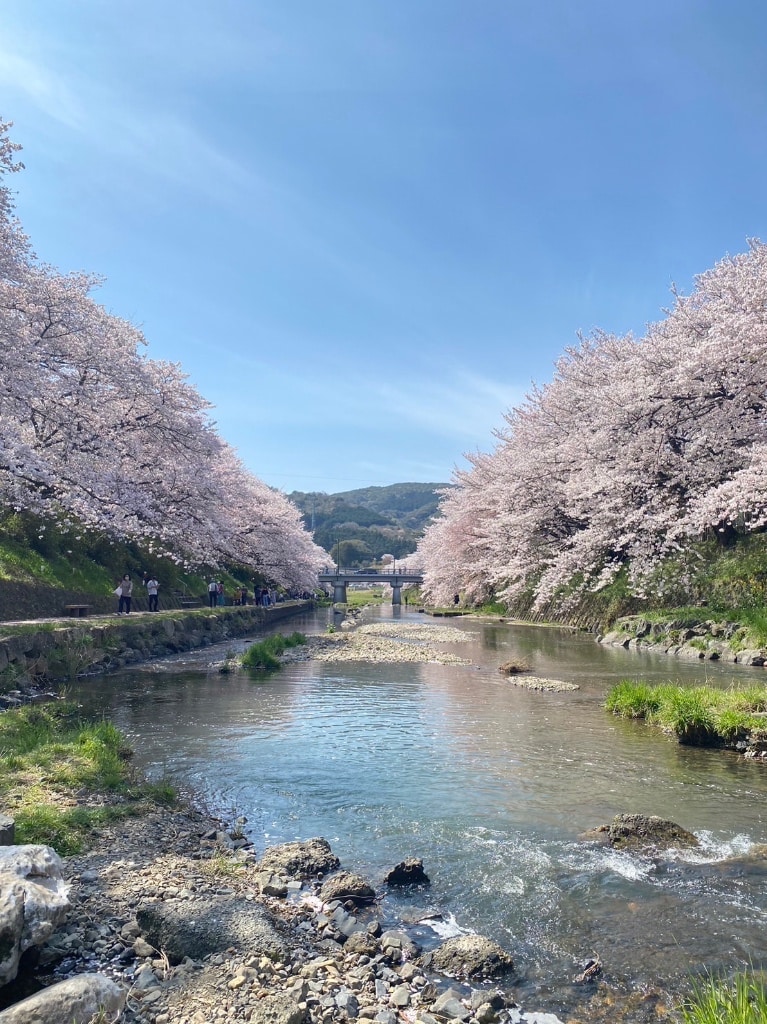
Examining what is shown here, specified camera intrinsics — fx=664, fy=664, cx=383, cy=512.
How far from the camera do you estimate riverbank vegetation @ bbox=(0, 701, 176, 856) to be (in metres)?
6.95

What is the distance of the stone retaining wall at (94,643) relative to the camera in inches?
655

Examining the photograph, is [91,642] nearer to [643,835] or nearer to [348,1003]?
[643,835]

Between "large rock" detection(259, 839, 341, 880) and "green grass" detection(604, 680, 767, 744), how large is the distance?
25.4ft

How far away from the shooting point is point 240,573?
2370 inches

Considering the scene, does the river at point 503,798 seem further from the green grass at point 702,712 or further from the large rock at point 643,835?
the green grass at point 702,712

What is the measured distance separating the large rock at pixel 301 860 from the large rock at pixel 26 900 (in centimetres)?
242

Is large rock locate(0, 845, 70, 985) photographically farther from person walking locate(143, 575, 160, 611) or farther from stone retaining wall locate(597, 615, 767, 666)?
person walking locate(143, 575, 160, 611)

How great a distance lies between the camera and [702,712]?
39.6 feet

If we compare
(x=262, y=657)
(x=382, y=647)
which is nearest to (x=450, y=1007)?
(x=262, y=657)

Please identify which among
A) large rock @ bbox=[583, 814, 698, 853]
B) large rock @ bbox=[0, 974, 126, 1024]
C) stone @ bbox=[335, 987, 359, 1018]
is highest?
large rock @ bbox=[0, 974, 126, 1024]

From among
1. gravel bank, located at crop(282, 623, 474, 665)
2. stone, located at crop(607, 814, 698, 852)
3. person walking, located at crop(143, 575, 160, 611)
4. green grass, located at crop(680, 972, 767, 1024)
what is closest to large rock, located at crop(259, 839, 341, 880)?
stone, located at crop(607, 814, 698, 852)

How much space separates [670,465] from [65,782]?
24.2 m

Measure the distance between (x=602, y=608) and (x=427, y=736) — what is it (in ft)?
76.4

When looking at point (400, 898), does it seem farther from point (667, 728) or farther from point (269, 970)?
point (667, 728)
